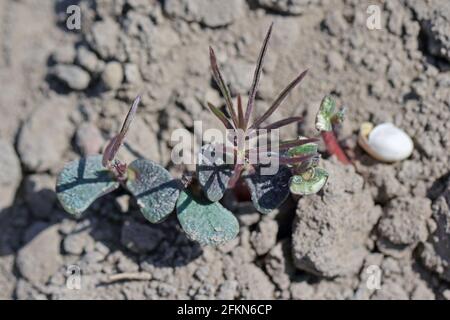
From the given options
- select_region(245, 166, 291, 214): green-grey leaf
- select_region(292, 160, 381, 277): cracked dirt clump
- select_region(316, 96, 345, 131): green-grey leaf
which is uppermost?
select_region(316, 96, 345, 131): green-grey leaf

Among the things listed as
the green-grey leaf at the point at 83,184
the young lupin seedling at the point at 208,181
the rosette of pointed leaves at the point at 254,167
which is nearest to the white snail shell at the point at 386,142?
the young lupin seedling at the point at 208,181

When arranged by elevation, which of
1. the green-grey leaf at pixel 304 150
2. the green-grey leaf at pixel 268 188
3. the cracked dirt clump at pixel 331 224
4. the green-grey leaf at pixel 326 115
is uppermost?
the green-grey leaf at pixel 326 115

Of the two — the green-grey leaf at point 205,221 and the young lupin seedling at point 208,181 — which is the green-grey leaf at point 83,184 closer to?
the young lupin seedling at point 208,181

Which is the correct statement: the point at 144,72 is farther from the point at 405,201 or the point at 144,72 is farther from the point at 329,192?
the point at 405,201

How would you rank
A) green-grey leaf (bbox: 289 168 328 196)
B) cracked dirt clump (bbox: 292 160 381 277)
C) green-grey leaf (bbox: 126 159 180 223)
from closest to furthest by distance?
1. green-grey leaf (bbox: 289 168 328 196)
2. green-grey leaf (bbox: 126 159 180 223)
3. cracked dirt clump (bbox: 292 160 381 277)

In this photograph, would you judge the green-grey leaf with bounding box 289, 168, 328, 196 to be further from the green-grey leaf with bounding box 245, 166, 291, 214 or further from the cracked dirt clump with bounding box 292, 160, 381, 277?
the cracked dirt clump with bounding box 292, 160, 381, 277

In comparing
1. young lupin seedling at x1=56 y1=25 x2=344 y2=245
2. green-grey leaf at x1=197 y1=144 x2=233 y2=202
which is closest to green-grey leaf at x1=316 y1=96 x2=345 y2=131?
young lupin seedling at x1=56 y1=25 x2=344 y2=245
